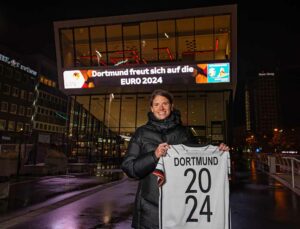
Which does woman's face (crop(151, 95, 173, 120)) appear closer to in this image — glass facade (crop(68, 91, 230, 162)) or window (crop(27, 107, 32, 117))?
glass facade (crop(68, 91, 230, 162))

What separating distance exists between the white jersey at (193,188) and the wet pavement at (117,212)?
3.69 m

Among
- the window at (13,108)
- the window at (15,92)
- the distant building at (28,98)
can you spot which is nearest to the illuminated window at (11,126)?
the distant building at (28,98)

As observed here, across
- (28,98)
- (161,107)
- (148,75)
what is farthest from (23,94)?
(161,107)

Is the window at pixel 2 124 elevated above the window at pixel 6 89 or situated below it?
below

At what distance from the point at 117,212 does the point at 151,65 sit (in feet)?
56.9

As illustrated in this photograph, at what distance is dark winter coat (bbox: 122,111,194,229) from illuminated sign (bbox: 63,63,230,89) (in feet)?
67.1

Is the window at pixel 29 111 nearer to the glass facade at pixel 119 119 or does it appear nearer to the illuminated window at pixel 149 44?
the glass facade at pixel 119 119

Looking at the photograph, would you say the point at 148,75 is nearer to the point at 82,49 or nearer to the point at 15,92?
the point at 82,49

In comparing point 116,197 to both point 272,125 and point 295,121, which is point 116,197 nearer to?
point 295,121

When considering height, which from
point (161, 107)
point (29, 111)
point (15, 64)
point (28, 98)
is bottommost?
point (161, 107)

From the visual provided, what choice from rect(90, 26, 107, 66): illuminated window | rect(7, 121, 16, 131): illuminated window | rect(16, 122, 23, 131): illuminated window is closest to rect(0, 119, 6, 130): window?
rect(7, 121, 16, 131): illuminated window

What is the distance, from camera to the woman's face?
3.03 m

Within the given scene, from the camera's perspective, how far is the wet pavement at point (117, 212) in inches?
251

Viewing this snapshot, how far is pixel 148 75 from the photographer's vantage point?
78.1 ft
